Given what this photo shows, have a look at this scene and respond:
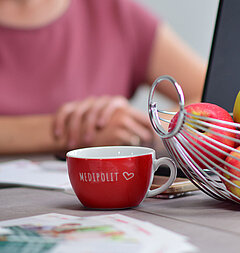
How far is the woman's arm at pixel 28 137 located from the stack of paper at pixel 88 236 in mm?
867

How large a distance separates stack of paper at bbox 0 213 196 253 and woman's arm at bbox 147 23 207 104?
1.25 meters

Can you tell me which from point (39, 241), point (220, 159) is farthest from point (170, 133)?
point (39, 241)

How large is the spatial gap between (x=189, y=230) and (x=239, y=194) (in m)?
0.08

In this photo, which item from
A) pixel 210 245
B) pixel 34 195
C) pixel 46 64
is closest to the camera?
pixel 210 245

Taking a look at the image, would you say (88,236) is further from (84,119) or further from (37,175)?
(84,119)

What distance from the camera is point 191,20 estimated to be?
8.91 ft

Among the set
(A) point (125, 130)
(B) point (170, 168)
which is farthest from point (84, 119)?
(B) point (170, 168)

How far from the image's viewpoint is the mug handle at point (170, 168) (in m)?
0.49

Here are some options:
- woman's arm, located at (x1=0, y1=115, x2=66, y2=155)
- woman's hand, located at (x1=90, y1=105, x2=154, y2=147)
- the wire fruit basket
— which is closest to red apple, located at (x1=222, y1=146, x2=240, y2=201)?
the wire fruit basket

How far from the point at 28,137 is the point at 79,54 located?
0.64 metres

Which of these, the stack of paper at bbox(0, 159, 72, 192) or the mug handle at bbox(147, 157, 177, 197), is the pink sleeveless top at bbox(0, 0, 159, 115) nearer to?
the stack of paper at bbox(0, 159, 72, 192)

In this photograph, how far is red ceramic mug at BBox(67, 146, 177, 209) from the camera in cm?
46

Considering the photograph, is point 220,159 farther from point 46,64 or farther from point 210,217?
point 46,64

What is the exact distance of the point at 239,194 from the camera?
437mm
